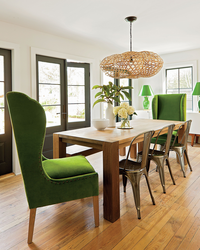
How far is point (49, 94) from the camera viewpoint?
12.6 ft

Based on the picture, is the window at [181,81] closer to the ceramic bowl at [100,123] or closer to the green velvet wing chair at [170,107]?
the green velvet wing chair at [170,107]

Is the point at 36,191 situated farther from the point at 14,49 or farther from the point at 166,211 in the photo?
the point at 14,49

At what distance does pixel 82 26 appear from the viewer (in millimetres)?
3322

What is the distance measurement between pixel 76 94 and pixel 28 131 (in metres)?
3.01

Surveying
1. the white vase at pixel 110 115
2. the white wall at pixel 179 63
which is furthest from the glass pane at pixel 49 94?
the white wall at pixel 179 63

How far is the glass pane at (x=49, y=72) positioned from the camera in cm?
367

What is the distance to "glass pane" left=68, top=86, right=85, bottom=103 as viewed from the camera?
4.25m

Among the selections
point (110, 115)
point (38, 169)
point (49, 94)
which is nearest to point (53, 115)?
point (49, 94)

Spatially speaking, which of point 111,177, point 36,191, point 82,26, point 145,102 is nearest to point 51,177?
point 36,191

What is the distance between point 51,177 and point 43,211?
0.65 m

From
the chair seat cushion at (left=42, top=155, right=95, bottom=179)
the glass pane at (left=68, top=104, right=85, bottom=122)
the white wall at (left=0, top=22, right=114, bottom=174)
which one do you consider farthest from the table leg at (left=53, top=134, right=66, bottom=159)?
the glass pane at (left=68, top=104, right=85, bottom=122)

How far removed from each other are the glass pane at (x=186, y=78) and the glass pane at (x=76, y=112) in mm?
2841

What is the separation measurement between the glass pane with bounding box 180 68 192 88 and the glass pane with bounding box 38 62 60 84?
11.0 ft

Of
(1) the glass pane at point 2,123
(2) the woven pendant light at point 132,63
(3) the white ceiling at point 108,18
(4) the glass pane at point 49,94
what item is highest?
(3) the white ceiling at point 108,18
